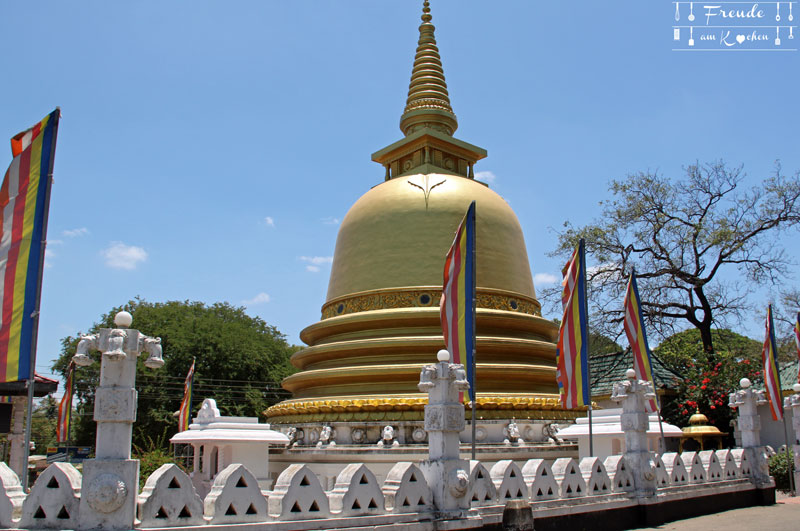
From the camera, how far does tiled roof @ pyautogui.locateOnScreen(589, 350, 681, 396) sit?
32.0 m

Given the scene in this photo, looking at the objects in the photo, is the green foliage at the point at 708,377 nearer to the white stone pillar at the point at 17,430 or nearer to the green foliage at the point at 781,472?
the green foliage at the point at 781,472

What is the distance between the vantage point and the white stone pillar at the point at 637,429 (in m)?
16.6

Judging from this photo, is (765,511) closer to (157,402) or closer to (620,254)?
(620,254)

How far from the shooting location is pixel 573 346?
709 inches

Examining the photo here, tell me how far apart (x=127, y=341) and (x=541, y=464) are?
8.25 meters

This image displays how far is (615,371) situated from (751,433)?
1146cm

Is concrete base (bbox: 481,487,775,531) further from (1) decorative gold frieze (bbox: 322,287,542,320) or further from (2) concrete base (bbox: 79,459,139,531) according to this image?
(1) decorative gold frieze (bbox: 322,287,542,320)

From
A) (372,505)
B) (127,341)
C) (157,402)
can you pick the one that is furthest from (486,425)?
(157,402)

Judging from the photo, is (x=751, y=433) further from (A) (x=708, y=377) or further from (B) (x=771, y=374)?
(A) (x=708, y=377)

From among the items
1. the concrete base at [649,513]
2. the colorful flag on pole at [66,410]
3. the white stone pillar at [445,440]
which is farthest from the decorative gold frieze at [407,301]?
the white stone pillar at [445,440]

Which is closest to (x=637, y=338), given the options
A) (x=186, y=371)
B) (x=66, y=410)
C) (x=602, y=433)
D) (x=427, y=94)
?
(x=602, y=433)

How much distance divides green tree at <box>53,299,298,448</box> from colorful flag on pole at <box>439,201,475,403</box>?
2944 centimetres

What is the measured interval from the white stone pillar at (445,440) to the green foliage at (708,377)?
20680 millimetres

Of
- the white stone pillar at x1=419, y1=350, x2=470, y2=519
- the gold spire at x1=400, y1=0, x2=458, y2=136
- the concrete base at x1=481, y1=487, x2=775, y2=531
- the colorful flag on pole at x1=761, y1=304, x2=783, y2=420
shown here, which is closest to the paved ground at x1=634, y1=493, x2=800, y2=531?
the concrete base at x1=481, y1=487, x2=775, y2=531
